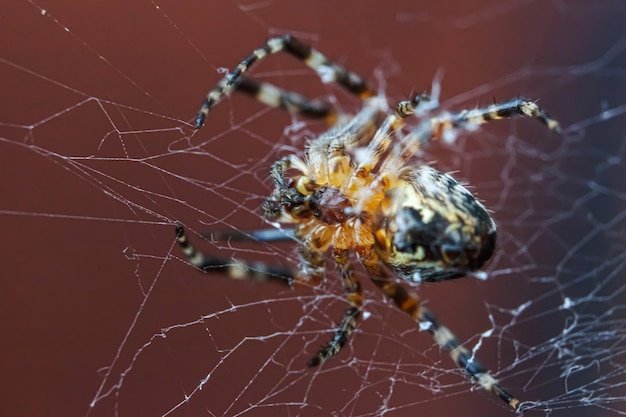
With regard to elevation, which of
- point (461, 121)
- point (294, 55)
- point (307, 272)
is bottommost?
point (307, 272)

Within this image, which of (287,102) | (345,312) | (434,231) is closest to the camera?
(434,231)

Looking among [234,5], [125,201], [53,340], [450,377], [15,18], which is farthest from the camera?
[234,5]

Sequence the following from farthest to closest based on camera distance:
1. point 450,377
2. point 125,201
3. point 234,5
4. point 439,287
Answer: point 439,287, point 234,5, point 450,377, point 125,201

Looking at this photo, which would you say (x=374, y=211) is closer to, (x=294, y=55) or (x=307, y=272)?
(x=307, y=272)

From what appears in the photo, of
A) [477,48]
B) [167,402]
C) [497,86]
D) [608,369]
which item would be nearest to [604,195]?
[497,86]

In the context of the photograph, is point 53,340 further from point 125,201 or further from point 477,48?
point 477,48

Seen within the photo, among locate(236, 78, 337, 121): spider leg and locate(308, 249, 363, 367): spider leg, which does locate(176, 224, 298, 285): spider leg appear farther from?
locate(236, 78, 337, 121): spider leg

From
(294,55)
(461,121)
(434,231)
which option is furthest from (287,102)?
(434,231)

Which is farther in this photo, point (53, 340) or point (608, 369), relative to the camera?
point (608, 369)
